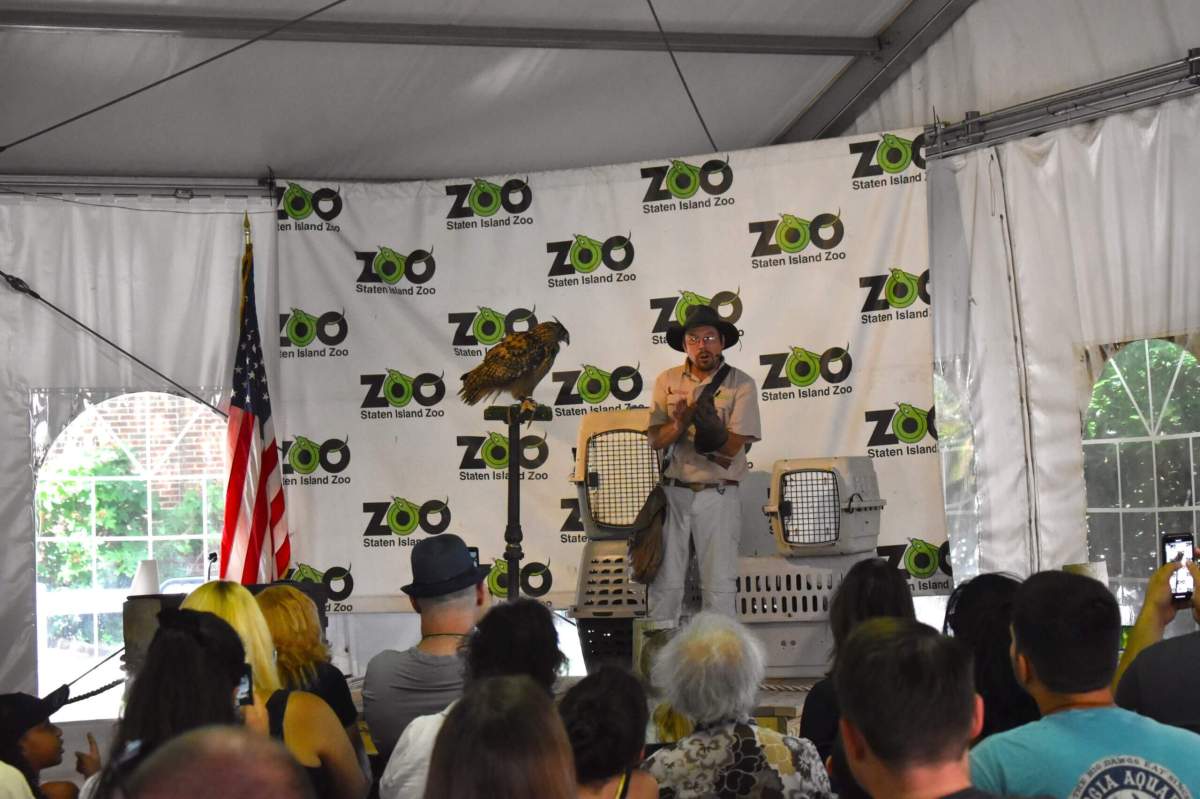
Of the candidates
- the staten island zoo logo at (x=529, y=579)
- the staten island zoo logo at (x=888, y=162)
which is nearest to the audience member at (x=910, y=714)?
the staten island zoo logo at (x=888, y=162)

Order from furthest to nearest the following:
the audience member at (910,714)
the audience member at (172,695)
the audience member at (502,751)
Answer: the audience member at (172,695) → the audience member at (910,714) → the audience member at (502,751)

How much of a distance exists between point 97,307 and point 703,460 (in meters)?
4.26

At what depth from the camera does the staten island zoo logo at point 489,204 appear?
318 inches

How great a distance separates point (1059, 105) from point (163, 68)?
488cm

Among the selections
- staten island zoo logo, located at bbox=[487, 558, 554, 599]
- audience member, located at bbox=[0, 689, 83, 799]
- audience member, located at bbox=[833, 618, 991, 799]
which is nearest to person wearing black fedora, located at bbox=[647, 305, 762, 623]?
staten island zoo logo, located at bbox=[487, 558, 554, 599]

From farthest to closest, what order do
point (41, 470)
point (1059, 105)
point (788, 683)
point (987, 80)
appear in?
point (41, 470), point (987, 80), point (1059, 105), point (788, 683)

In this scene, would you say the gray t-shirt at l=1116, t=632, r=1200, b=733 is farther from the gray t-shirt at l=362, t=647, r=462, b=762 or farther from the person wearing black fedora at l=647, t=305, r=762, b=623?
the person wearing black fedora at l=647, t=305, r=762, b=623

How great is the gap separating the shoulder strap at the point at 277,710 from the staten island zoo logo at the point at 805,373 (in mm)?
5197

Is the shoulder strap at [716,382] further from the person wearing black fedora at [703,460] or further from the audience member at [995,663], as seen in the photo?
the audience member at [995,663]

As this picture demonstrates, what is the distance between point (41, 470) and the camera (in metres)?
7.72

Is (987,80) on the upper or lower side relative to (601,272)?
upper

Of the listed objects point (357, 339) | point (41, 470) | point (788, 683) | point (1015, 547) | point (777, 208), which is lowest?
point (788, 683)

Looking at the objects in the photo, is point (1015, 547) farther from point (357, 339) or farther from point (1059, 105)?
point (357, 339)

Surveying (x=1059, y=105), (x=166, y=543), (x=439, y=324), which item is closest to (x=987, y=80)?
(x=1059, y=105)
